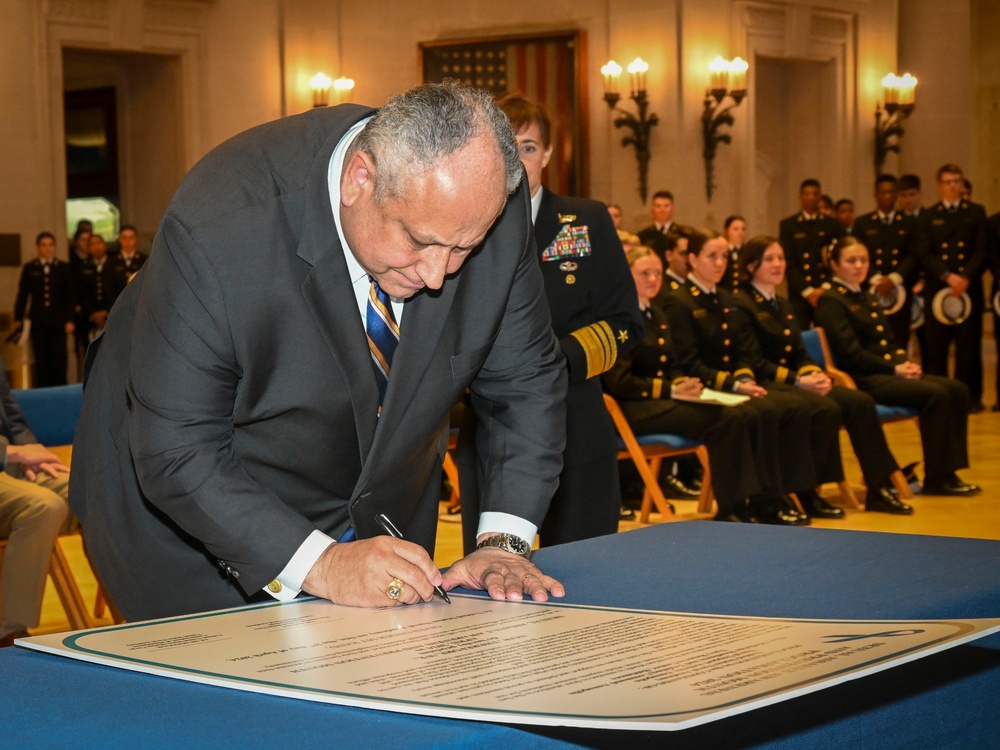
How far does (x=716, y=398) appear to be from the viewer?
20.5 feet

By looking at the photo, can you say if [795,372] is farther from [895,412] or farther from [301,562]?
[301,562]

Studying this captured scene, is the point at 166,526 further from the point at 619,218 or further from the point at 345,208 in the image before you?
the point at 619,218

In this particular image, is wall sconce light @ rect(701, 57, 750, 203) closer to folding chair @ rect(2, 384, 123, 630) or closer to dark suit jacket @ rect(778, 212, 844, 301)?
dark suit jacket @ rect(778, 212, 844, 301)

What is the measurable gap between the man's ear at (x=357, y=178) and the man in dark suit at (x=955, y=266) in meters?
9.64

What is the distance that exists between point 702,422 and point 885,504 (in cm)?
111

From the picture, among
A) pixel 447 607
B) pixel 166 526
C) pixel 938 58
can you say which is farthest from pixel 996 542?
pixel 938 58

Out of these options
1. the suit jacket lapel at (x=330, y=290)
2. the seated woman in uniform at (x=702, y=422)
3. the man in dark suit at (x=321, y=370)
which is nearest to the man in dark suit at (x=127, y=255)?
the seated woman in uniform at (x=702, y=422)

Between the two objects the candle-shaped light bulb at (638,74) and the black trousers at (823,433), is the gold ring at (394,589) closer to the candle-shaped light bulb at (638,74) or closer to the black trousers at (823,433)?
the black trousers at (823,433)

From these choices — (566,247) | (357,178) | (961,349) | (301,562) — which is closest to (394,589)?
(301,562)

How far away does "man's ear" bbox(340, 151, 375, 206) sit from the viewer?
65.5 inches

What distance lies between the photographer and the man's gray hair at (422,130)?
5.25 ft

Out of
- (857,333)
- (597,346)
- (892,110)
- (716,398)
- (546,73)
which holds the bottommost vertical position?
(716,398)

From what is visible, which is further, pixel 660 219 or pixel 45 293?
pixel 45 293

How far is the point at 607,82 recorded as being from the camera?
1264cm
